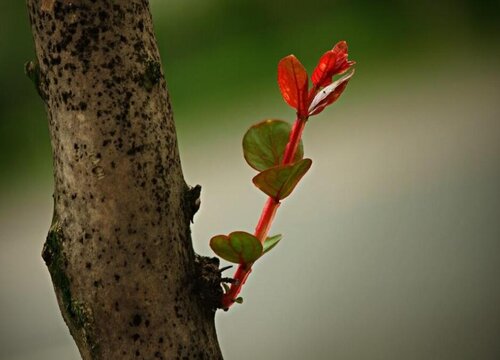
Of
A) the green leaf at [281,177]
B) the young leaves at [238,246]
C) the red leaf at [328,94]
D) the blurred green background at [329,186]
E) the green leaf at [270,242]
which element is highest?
the blurred green background at [329,186]

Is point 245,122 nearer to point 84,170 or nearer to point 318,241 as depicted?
point 318,241

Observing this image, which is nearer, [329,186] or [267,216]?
[267,216]

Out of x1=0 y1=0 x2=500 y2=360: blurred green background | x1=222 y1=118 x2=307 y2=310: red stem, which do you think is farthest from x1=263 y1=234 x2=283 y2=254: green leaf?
x1=0 y1=0 x2=500 y2=360: blurred green background

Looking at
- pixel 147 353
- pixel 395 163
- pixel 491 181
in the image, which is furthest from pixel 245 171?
pixel 147 353

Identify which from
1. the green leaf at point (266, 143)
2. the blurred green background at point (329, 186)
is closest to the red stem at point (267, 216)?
the green leaf at point (266, 143)

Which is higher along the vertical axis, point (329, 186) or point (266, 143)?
point (329, 186)

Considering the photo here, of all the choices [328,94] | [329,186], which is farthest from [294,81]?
[329,186]

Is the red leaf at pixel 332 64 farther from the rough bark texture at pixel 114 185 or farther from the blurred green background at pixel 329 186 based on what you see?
the blurred green background at pixel 329 186

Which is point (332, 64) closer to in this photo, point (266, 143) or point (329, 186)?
point (266, 143)
